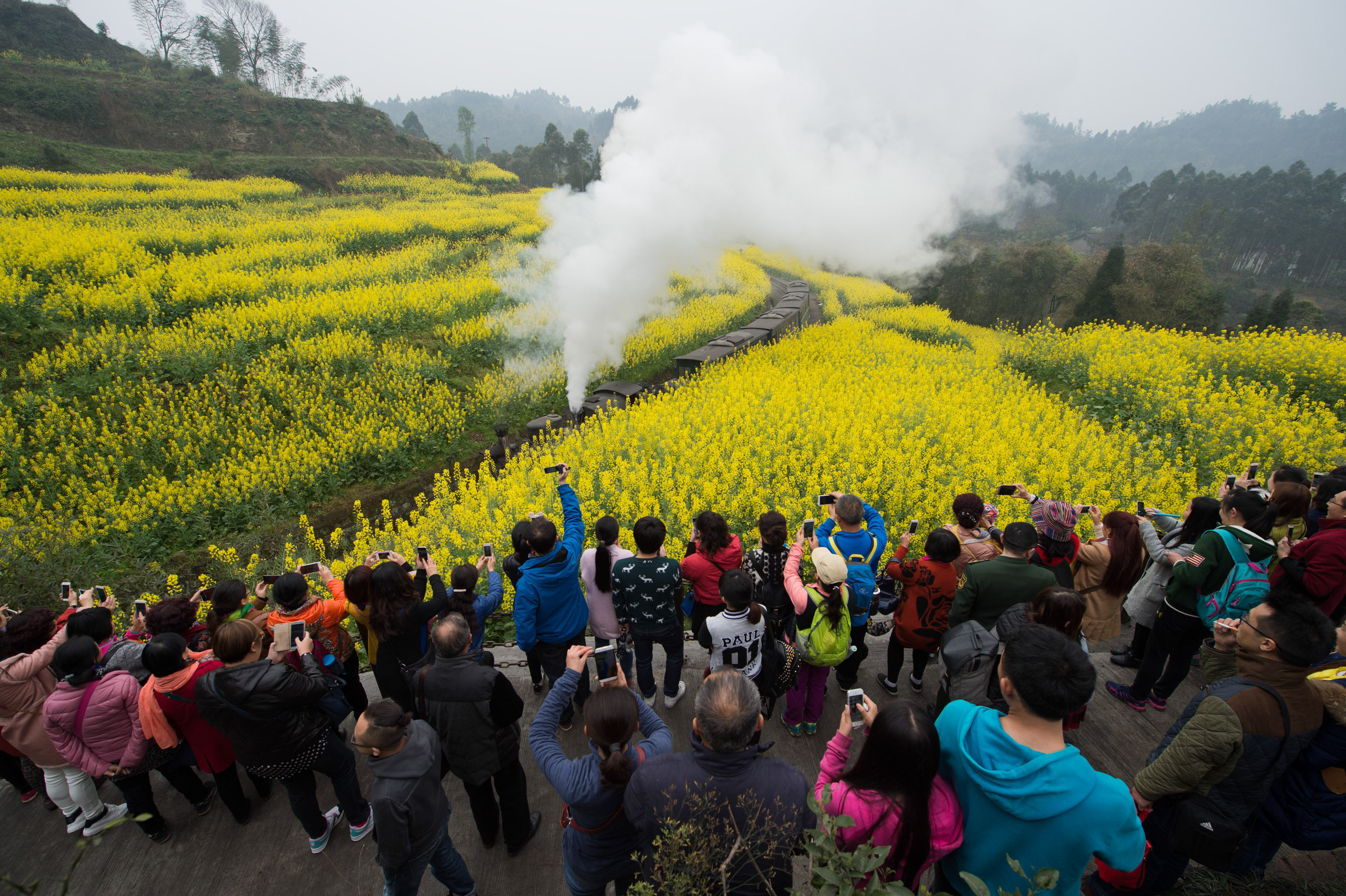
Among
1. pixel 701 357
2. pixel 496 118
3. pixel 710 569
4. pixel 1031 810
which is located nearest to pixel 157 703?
pixel 710 569

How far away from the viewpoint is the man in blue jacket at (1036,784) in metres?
1.70

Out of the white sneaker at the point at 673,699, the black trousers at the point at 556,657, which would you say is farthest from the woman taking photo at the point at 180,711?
the white sneaker at the point at 673,699

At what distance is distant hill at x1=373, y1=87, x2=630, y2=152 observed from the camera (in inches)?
5935

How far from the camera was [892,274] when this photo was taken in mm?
34438

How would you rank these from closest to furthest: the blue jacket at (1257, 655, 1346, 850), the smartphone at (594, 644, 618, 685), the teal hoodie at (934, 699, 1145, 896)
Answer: the teal hoodie at (934, 699, 1145, 896), the smartphone at (594, 644, 618, 685), the blue jacket at (1257, 655, 1346, 850)

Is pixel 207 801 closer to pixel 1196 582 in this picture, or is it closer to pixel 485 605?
pixel 485 605

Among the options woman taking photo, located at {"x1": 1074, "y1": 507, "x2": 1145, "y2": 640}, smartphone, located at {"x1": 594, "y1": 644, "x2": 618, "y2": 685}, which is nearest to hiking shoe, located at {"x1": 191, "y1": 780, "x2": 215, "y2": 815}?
smartphone, located at {"x1": 594, "y1": 644, "x2": 618, "y2": 685}

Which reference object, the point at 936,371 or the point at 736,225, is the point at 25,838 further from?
the point at 736,225

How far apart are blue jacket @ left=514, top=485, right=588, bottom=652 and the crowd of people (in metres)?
0.02

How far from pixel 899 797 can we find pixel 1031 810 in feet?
1.32

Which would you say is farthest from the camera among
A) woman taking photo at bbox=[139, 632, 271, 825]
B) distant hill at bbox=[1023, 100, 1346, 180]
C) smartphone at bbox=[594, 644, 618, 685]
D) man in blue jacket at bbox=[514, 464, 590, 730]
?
distant hill at bbox=[1023, 100, 1346, 180]

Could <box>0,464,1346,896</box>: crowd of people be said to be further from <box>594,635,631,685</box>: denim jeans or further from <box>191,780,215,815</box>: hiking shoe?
<box>594,635,631,685</box>: denim jeans

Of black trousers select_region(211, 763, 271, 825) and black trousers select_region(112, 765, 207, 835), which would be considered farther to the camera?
black trousers select_region(211, 763, 271, 825)

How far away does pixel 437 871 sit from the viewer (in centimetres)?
264
